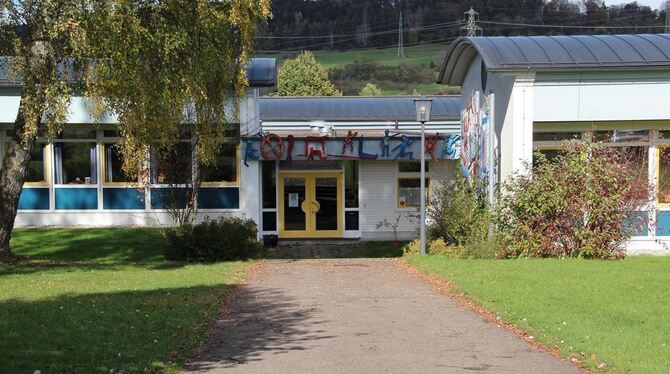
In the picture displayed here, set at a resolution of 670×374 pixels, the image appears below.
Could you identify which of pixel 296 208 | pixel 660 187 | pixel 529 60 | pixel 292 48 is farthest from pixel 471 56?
pixel 292 48

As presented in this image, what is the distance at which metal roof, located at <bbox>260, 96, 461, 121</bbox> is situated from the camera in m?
30.0

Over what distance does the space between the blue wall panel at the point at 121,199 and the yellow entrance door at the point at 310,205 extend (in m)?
4.74

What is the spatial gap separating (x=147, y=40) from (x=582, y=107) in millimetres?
10334

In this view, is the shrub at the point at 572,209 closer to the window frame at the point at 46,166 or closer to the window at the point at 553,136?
the window at the point at 553,136

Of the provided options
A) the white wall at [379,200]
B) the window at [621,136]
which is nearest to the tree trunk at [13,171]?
the white wall at [379,200]

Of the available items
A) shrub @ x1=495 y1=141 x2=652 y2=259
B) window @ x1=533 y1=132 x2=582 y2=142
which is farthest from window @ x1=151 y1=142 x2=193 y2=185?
window @ x1=533 y1=132 x2=582 y2=142

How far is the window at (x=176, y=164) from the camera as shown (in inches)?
787

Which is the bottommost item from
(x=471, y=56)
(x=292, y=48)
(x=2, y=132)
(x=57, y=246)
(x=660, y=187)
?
(x=57, y=246)

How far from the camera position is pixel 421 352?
25.4 feet

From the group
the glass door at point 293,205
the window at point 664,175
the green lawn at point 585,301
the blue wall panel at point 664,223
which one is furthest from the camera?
the glass door at point 293,205

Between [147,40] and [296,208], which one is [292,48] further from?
[147,40]

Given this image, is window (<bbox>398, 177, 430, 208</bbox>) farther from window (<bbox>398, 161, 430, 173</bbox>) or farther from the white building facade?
the white building facade

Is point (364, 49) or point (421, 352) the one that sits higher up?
point (364, 49)

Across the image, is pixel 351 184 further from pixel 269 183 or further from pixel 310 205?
pixel 269 183
